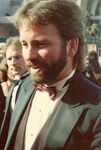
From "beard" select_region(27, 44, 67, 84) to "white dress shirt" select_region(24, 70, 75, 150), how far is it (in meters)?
0.07

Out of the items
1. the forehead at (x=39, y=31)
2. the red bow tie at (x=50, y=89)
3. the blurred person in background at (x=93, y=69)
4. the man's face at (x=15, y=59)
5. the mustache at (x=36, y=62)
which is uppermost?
the forehead at (x=39, y=31)

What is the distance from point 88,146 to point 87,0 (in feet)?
114

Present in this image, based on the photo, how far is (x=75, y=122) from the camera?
1661mm

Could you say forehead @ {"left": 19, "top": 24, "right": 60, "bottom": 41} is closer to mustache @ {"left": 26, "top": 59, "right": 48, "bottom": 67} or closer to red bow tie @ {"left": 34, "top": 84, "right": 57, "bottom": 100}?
mustache @ {"left": 26, "top": 59, "right": 48, "bottom": 67}

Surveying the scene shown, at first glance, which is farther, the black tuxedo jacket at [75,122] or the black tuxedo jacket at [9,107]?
the black tuxedo jacket at [9,107]

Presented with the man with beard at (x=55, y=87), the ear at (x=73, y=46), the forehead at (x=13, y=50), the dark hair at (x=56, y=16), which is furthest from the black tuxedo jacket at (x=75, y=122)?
the forehead at (x=13, y=50)

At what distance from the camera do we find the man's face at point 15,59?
11.2 ft

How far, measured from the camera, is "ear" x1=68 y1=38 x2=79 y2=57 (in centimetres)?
177

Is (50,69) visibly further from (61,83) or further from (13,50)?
(13,50)

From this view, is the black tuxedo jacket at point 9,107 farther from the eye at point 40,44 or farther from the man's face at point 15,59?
the man's face at point 15,59

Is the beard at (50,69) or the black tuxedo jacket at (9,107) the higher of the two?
the beard at (50,69)

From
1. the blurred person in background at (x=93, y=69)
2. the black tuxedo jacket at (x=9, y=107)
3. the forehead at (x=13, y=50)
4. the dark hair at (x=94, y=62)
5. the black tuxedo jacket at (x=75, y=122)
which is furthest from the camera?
the dark hair at (x=94, y=62)

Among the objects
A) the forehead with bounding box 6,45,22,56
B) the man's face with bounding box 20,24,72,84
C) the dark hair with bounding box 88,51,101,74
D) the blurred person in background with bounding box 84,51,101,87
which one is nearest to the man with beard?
the man's face with bounding box 20,24,72,84

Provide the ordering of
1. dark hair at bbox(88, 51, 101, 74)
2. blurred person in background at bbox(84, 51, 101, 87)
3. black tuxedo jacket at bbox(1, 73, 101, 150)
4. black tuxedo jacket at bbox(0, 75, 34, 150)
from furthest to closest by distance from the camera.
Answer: dark hair at bbox(88, 51, 101, 74) → blurred person in background at bbox(84, 51, 101, 87) → black tuxedo jacket at bbox(0, 75, 34, 150) → black tuxedo jacket at bbox(1, 73, 101, 150)
